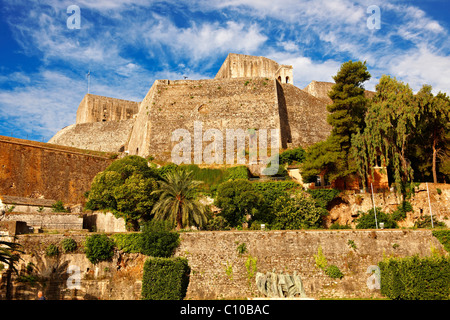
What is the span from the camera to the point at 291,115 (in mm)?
39688

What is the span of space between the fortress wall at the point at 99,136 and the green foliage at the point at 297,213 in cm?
2590

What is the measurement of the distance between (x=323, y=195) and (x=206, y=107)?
16.0 m

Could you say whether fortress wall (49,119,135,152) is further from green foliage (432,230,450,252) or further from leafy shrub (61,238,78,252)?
green foliage (432,230,450,252)

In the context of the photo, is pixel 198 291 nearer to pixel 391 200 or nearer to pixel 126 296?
pixel 126 296

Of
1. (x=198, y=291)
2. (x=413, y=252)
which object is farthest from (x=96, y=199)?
(x=413, y=252)

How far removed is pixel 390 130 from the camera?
26.2 m

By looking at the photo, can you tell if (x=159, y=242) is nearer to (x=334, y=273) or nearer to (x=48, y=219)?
(x=48, y=219)

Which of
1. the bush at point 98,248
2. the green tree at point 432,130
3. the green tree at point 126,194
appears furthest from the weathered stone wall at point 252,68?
the bush at point 98,248

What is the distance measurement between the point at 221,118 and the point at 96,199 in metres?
15.3

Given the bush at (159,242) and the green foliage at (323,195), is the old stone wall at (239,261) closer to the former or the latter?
the bush at (159,242)

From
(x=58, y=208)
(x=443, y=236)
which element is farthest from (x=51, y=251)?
(x=443, y=236)

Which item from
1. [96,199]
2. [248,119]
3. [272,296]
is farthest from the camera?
[248,119]

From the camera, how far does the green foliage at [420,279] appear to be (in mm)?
16609

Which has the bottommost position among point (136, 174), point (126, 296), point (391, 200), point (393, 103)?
point (126, 296)
